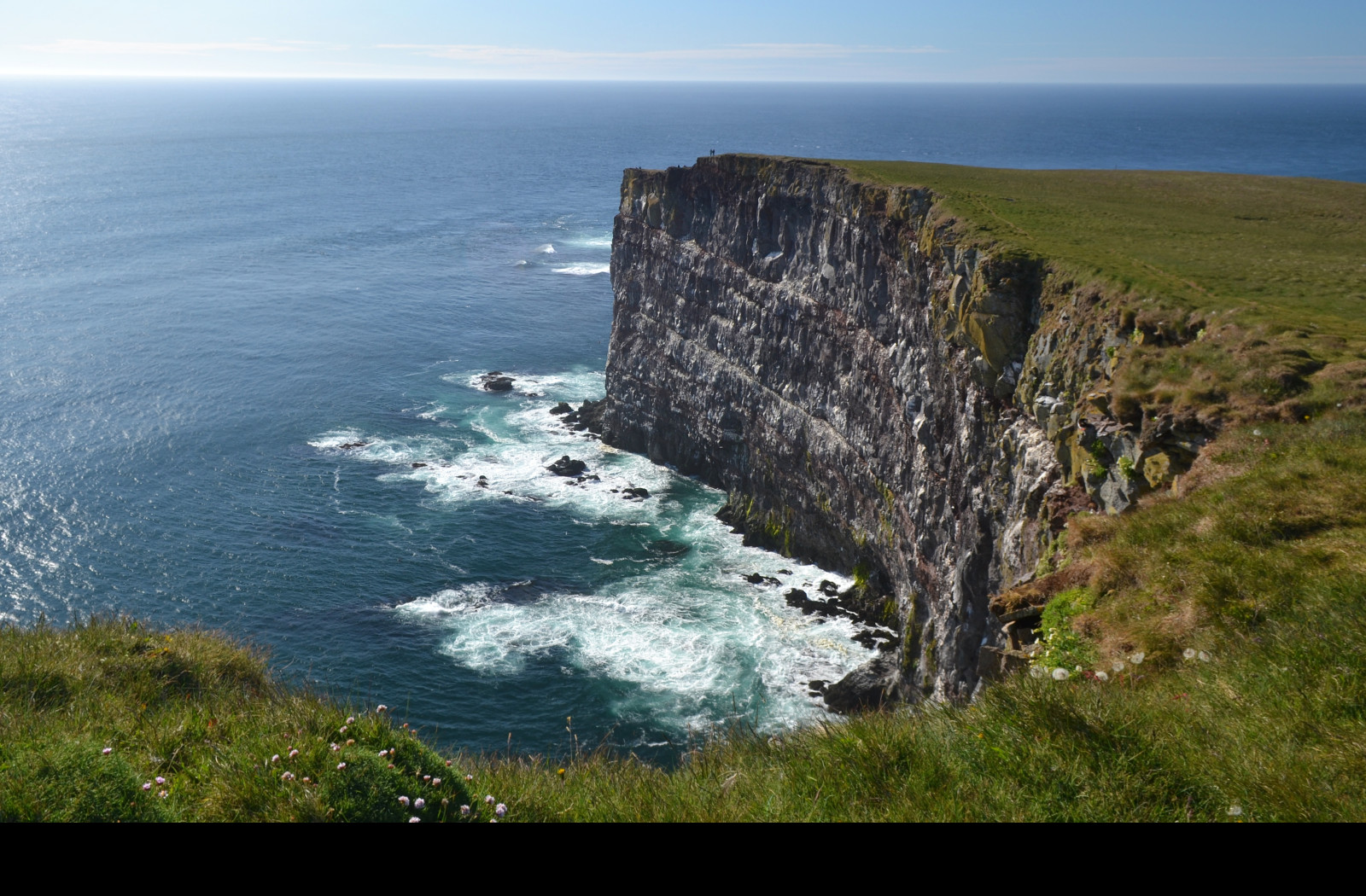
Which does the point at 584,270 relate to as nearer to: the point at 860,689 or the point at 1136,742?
the point at 860,689

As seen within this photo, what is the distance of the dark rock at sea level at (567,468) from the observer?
59812 mm

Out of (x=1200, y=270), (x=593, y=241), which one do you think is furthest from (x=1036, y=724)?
(x=593, y=241)

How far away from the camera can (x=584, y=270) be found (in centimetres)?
11219

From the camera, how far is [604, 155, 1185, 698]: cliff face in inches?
1041

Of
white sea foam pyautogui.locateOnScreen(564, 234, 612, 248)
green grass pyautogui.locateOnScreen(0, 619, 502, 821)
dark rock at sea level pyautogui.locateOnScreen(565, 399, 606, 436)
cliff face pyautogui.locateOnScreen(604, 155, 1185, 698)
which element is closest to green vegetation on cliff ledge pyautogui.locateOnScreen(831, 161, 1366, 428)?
cliff face pyautogui.locateOnScreen(604, 155, 1185, 698)

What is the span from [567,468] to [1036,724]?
53.0 metres

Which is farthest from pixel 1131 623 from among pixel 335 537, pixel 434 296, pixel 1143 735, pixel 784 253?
pixel 434 296

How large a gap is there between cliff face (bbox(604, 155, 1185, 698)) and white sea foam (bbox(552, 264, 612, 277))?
44596 mm

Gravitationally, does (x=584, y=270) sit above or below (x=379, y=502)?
above

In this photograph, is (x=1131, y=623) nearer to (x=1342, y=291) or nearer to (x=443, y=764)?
(x=443, y=764)

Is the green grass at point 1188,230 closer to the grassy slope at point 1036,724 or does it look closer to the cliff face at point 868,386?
the cliff face at point 868,386

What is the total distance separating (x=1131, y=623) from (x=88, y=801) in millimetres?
12249

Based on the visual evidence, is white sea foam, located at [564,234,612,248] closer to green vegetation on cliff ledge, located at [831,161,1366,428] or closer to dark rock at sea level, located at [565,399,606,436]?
dark rock at sea level, located at [565,399,606,436]

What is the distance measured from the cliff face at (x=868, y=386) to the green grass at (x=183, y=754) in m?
16.7
